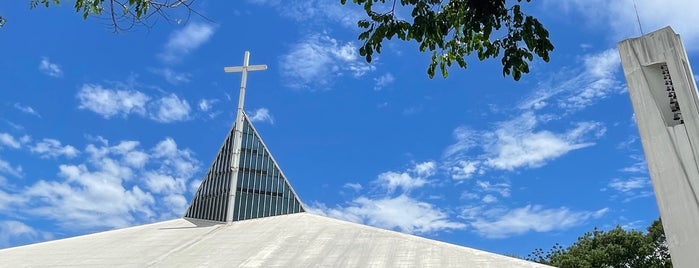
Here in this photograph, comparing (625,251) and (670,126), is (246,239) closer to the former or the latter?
(670,126)

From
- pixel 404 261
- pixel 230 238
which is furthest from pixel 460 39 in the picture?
pixel 230 238

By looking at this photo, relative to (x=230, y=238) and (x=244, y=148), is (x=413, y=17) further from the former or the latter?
(x=244, y=148)

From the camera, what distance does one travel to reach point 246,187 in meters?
29.5

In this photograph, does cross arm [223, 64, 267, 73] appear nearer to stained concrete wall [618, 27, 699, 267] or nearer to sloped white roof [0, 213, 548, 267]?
sloped white roof [0, 213, 548, 267]

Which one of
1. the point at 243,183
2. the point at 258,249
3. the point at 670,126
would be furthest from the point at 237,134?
the point at 670,126

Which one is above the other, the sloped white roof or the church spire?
the church spire

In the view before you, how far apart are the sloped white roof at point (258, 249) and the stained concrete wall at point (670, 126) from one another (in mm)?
6468

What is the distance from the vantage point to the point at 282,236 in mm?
22125

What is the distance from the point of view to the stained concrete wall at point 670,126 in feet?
33.5

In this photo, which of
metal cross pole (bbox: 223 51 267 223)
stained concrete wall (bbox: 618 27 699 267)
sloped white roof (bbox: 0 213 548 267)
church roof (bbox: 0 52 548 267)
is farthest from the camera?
metal cross pole (bbox: 223 51 267 223)

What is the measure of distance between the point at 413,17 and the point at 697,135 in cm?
727

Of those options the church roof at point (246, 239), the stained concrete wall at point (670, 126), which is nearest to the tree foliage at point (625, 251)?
the church roof at point (246, 239)

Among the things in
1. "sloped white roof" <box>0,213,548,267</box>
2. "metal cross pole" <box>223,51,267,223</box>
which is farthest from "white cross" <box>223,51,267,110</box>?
"sloped white roof" <box>0,213,548,267</box>

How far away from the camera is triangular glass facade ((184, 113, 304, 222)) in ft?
95.2
